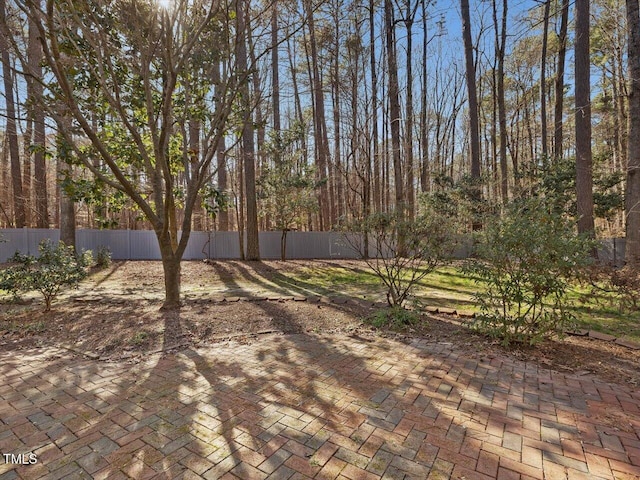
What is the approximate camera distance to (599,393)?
2.74 meters

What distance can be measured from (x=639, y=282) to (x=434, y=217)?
3175mm

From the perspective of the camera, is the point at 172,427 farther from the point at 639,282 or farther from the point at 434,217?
the point at 639,282

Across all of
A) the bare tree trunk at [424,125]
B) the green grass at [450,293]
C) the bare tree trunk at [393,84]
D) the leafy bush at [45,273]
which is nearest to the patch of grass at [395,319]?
the green grass at [450,293]

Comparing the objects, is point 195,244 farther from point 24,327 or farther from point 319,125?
point 24,327

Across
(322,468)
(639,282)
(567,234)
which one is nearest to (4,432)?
(322,468)

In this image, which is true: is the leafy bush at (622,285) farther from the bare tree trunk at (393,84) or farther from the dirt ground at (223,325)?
the bare tree trunk at (393,84)

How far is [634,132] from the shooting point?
7617 mm

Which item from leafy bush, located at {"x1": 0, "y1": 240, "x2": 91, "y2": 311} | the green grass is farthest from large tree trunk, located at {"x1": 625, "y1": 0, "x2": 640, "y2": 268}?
leafy bush, located at {"x1": 0, "y1": 240, "x2": 91, "y2": 311}

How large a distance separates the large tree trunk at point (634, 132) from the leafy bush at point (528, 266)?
5.80 metres

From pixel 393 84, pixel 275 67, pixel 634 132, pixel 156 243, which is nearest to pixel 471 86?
pixel 393 84

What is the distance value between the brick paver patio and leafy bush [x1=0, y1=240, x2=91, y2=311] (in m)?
1.76

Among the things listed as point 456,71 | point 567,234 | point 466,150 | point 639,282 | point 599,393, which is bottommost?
point 599,393

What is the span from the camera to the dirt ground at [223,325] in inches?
141

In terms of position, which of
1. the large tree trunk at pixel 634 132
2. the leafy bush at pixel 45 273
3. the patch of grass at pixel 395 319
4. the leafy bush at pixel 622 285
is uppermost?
the large tree trunk at pixel 634 132
